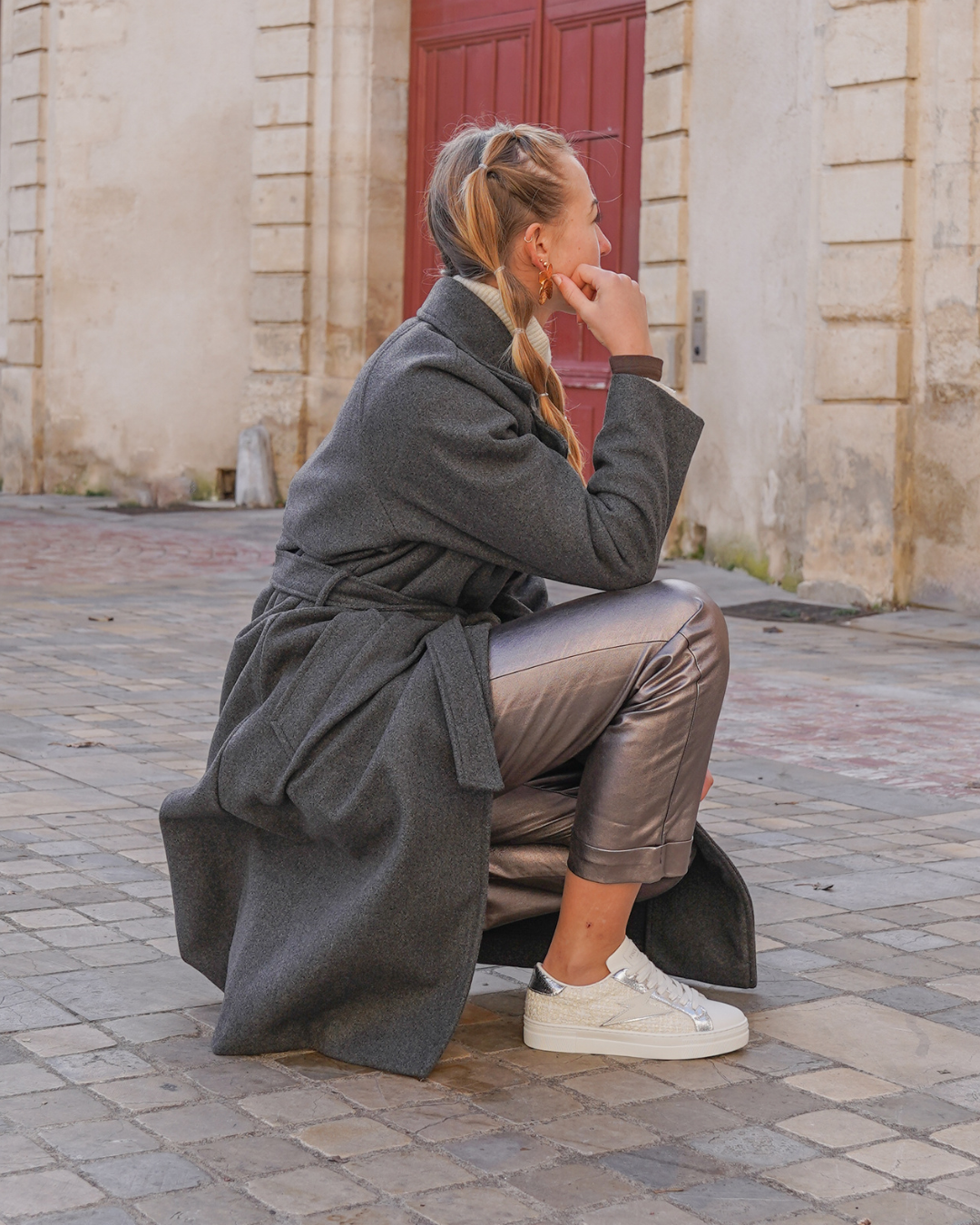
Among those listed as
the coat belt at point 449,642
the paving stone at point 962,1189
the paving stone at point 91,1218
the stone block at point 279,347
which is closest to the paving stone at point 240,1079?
the paving stone at point 91,1218

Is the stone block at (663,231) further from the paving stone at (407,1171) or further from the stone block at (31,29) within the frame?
the paving stone at (407,1171)

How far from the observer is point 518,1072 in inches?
103

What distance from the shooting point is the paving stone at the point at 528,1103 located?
2.45 metres

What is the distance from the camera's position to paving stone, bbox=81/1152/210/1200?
7.14 feet

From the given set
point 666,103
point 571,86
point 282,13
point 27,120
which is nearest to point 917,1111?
point 666,103

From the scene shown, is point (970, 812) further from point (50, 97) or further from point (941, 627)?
point (50, 97)

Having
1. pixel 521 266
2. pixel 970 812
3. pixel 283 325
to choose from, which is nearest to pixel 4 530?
pixel 283 325

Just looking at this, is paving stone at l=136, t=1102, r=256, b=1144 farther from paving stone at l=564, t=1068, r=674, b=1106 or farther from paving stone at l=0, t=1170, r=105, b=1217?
paving stone at l=564, t=1068, r=674, b=1106

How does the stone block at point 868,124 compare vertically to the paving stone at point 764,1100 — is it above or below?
above

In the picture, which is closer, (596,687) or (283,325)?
(596,687)

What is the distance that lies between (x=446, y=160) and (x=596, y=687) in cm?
82

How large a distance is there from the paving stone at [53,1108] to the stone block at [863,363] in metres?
6.28

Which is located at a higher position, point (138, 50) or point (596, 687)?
point (138, 50)

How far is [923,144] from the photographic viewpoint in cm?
794
